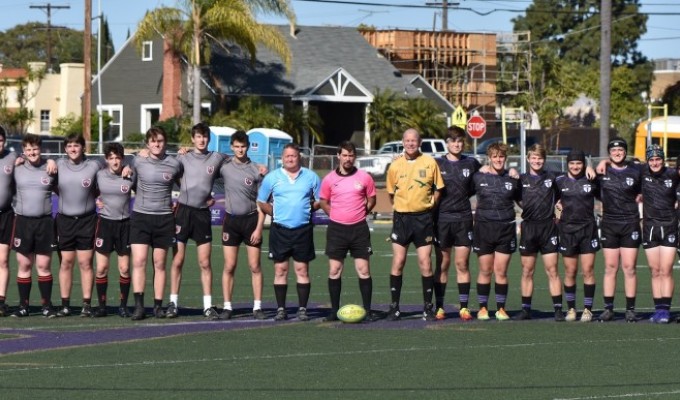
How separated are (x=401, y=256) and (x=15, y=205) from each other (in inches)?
177

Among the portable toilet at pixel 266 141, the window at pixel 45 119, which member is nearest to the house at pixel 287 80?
the portable toilet at pixel 266 141

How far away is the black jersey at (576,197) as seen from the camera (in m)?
14.3

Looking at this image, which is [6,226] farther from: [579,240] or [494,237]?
[579,240]

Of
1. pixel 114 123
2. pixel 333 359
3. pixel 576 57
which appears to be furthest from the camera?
pixel 576 57

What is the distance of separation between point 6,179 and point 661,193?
7.24 meters

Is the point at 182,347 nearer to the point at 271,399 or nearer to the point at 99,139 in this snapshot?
the point at 271,399

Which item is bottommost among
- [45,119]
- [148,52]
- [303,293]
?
[303,293]

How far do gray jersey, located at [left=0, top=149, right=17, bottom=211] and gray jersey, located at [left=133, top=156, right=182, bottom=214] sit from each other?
1.49 m

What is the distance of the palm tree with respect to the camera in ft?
164

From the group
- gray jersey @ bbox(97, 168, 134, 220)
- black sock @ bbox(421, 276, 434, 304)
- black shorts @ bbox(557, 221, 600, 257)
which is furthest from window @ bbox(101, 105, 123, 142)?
black shorts @ bbox(557, 221, 600, 257)

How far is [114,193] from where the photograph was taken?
14.7 meters

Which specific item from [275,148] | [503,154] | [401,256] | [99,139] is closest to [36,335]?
[401,256]

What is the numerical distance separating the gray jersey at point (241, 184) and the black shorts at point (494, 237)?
2.49 meters

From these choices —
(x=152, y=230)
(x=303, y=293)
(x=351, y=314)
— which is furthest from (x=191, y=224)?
(x=351, y=314)
